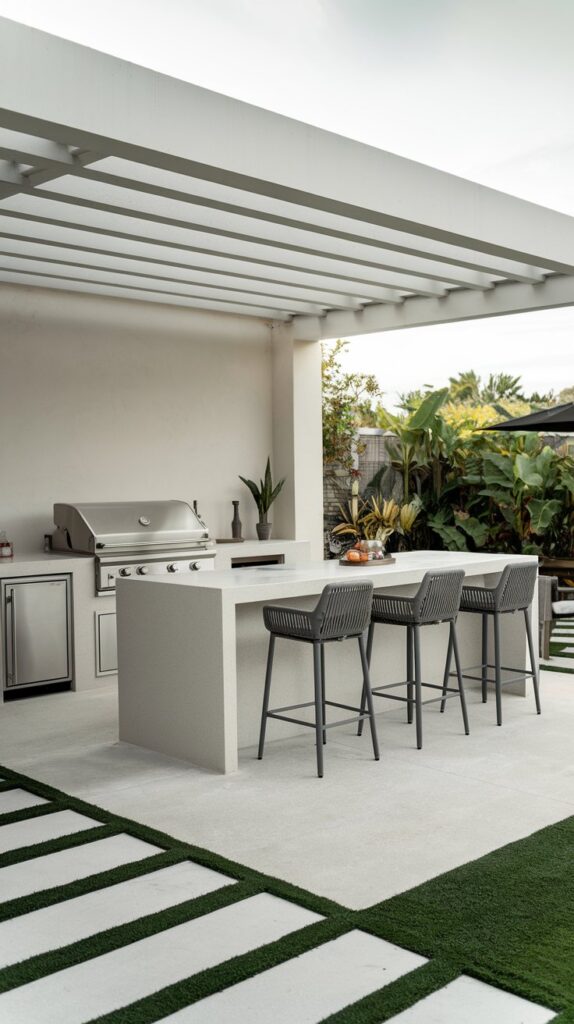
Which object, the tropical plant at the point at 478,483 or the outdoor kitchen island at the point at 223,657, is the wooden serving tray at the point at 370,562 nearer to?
the outdoor kitchen island at the point at 223,657

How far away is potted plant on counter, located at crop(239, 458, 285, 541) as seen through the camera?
31.5ft

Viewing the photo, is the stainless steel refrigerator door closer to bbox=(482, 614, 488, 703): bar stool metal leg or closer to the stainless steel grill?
the stainless steel grill

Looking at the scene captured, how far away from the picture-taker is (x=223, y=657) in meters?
5.11

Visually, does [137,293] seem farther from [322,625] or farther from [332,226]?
[322,625]

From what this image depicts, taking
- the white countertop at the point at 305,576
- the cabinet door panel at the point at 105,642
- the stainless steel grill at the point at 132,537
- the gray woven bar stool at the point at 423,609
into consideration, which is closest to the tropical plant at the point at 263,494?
the stainless steel grill at the point at 132,537

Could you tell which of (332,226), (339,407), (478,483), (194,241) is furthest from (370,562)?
(339,407)

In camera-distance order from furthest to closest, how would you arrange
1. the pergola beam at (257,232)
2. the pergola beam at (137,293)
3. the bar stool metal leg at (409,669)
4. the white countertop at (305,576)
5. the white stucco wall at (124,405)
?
1. the white stucco wall at (124,405)
2. the pergola beam at (137,293)
3. the bar stool metal leg at (409,669)
4. the pergola beam at (257,232)
5. the white countertop at (305,576)

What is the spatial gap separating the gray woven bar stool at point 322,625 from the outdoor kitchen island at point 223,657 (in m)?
0.19

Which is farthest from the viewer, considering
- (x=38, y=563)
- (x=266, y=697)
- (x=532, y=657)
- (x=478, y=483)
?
(x=478, y=483)

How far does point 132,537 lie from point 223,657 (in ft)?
9.07

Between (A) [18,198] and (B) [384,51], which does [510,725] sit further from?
(B) [384,51]

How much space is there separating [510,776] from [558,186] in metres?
8.71

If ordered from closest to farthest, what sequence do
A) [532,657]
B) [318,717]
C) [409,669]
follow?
[318,717], [409,669], [532,657]

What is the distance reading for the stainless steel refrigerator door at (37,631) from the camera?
23.1 ft
